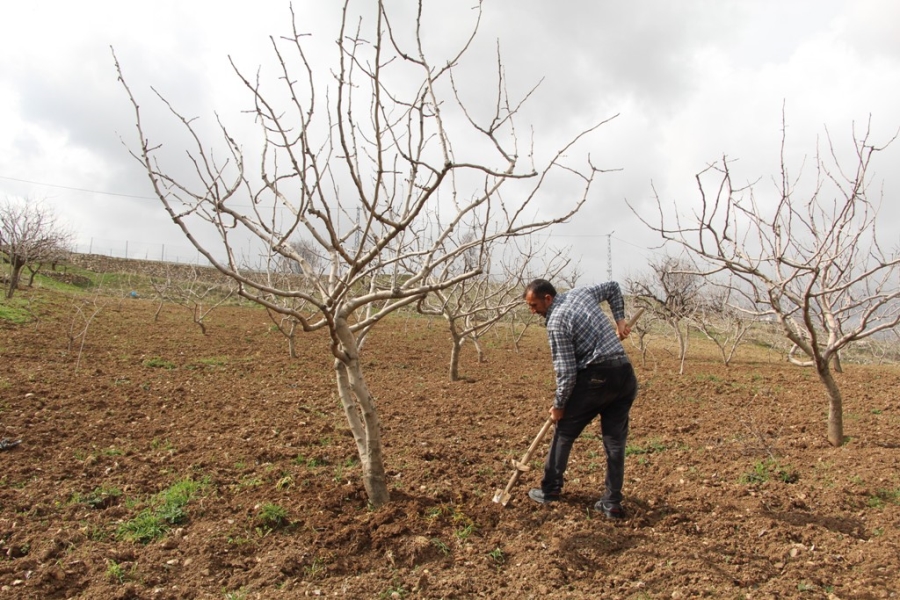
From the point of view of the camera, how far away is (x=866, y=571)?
2.71 m

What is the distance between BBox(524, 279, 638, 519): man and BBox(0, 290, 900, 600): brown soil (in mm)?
334

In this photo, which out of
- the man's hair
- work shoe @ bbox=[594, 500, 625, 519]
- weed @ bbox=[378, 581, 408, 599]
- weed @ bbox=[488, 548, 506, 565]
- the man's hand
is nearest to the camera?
weed @ bbox=[378, 581, 408, 599]

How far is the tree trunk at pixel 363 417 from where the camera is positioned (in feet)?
10.7

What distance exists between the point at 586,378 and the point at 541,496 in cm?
87

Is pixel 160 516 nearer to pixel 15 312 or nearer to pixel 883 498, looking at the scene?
pixel 883 498

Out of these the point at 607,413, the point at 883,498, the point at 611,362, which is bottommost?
the point at 883,498

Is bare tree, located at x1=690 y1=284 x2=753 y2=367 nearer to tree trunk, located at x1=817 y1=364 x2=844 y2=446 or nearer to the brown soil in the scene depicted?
the brown soil

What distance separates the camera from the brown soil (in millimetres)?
2746

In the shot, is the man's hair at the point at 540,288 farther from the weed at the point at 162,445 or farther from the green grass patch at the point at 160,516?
the weed at the point at 162,445

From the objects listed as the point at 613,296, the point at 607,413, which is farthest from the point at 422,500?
the point at 613,296

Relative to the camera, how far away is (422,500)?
3498mm

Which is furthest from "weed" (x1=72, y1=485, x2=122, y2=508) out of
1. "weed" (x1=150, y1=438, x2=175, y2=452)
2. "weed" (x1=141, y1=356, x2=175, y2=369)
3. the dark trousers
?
"weed" (x1=141, y1=356, x2=175, y2=369)

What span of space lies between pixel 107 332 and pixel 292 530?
423 inches

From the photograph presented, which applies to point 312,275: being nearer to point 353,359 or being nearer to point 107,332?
point 353,359
